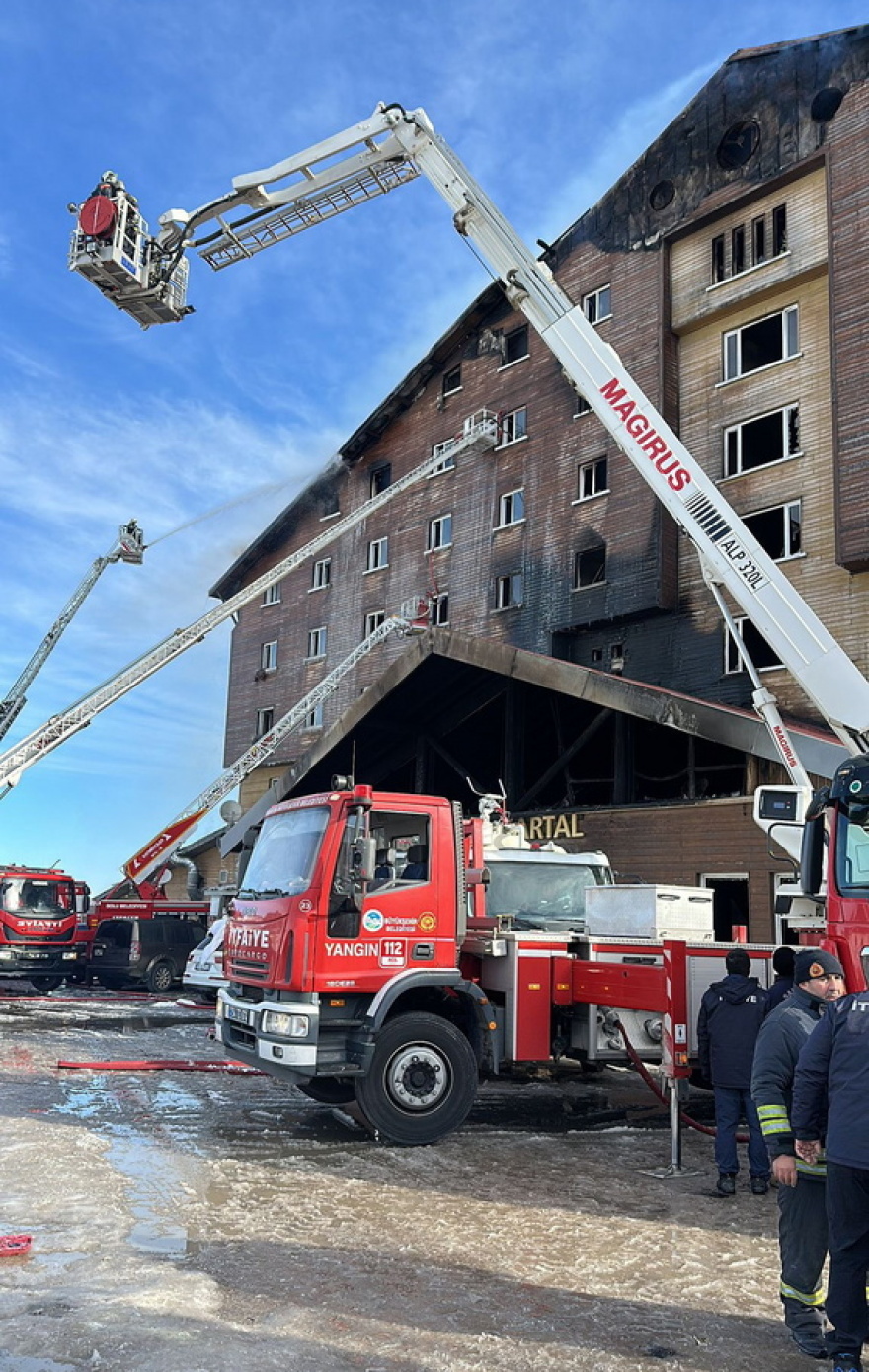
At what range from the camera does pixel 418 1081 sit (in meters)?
8.87

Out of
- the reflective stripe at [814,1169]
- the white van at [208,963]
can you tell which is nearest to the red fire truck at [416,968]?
the reflective stripe at [814,1169]

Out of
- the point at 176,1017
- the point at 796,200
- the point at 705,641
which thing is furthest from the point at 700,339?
the point at 176,1017

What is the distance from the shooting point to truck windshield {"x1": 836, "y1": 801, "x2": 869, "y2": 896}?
6.24 m

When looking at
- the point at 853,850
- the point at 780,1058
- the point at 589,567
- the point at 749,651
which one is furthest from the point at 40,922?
the point at 780,1058

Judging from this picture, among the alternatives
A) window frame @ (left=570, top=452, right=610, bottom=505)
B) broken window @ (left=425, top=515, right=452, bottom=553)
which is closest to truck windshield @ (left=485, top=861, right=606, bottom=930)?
window frame @ (left=570, top=452, right=610, bottom=505)

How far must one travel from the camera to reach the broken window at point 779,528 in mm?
20188

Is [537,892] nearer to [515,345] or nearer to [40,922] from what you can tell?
[40,922]

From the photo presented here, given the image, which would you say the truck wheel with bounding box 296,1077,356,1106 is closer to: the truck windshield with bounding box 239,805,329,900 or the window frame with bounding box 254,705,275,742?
the truck windshield with bounding box 239,805,329,900

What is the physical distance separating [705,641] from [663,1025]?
1349cm

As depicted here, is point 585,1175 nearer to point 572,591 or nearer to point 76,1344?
point 76,1344

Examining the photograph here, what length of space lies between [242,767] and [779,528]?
55.0 ft

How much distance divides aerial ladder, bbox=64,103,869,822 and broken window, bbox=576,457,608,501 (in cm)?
862

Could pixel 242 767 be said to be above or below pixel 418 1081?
above

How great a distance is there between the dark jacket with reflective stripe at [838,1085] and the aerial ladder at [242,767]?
23704 millimetres
